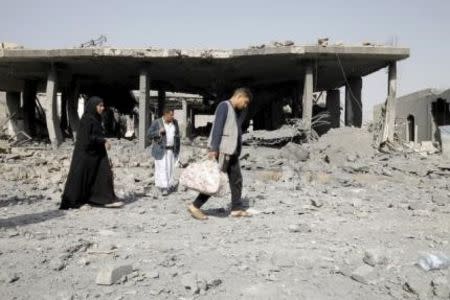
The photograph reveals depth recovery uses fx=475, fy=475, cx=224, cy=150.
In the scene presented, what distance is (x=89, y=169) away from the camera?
5.84 metres

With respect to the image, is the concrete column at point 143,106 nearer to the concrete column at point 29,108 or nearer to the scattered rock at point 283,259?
the concrete column at point 29,108

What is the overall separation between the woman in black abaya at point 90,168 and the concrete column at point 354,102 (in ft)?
27.2

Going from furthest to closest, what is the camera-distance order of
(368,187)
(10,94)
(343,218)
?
(10,94)
(368,187)
(343,218)

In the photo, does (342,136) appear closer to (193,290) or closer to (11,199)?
(11,199)

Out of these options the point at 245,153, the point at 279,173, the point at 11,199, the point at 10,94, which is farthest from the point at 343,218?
the point at 10,94

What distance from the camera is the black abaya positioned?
5734 mm

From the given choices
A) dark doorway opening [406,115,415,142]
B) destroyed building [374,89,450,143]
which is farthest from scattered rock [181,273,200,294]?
dark doorway opening [406,115,415,142]

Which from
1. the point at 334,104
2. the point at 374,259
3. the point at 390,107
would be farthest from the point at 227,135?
the point at 334,104

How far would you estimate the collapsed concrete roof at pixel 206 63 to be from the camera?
33.4 ft

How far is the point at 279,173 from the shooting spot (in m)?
8.56

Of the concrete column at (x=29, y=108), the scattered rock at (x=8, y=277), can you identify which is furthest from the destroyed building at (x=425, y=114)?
the scattered rock at (x=8, y=277)

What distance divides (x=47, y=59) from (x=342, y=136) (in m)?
7.08

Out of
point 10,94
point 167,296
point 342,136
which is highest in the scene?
point 10,94

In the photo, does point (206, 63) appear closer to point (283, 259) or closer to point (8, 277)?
point (283, 259)
